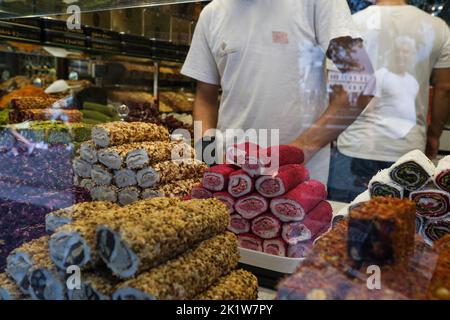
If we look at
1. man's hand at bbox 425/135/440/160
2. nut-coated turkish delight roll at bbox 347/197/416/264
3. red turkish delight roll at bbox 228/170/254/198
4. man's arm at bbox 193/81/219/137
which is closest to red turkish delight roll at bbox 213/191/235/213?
red turkish delight roll at bbox 228/170/254/198

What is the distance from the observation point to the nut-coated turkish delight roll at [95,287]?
939 millimetres

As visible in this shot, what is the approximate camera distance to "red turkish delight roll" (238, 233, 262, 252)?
5.05 ft

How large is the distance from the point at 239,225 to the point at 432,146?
1099mm

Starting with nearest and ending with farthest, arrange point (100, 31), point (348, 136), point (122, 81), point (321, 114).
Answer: point (321, 114) → point (348, 136) → point (100, 31) → point (122, 81)

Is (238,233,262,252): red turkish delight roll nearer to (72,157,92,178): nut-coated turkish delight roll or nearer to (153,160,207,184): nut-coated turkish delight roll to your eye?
(153,160,207,184): nut-coated turkish delight roll

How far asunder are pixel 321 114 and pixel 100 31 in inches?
69.8

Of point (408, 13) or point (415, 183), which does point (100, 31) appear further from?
point (415, 183)

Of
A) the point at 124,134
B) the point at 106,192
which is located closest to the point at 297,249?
the point at 106,192

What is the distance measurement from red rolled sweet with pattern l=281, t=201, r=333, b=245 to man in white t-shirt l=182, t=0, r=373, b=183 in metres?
0.60

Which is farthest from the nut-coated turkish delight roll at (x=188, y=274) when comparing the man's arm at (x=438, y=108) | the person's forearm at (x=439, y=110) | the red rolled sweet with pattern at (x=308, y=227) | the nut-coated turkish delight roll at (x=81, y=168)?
the person's forearm at (x=439, y=110)

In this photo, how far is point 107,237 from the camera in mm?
946

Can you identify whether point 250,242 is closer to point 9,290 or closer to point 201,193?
point 201,193

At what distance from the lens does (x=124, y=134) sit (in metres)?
1.98
